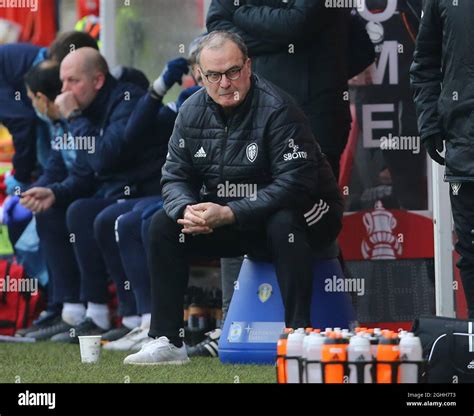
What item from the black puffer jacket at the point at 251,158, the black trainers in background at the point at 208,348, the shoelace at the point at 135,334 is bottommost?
the black trainers in background at the point at 208,348

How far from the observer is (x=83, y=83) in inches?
318

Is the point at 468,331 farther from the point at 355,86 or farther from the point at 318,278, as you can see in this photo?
the point at 355,86

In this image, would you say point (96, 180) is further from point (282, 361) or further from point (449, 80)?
point (282, 361)

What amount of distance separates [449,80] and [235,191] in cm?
106

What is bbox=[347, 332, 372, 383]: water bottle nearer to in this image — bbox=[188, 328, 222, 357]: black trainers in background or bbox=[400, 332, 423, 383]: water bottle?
bbox=[400, 332, 423, 383]: water bottle

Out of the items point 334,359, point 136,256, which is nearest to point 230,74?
point 136,256

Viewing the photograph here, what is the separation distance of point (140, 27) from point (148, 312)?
2232 mm

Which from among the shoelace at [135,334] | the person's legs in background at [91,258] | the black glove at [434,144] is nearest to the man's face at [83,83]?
the person's legs in background at [91,258]

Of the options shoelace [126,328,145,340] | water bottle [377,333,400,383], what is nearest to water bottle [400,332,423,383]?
water bottle [377,333,400,383]

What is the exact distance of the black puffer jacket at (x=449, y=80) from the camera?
5758 mm

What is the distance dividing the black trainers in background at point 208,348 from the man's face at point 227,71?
1277 millimetres

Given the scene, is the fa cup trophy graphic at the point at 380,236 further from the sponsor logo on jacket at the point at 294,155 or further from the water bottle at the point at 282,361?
the water bottle at the point at 282,361

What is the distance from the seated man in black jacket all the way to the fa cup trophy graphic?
118 cm
